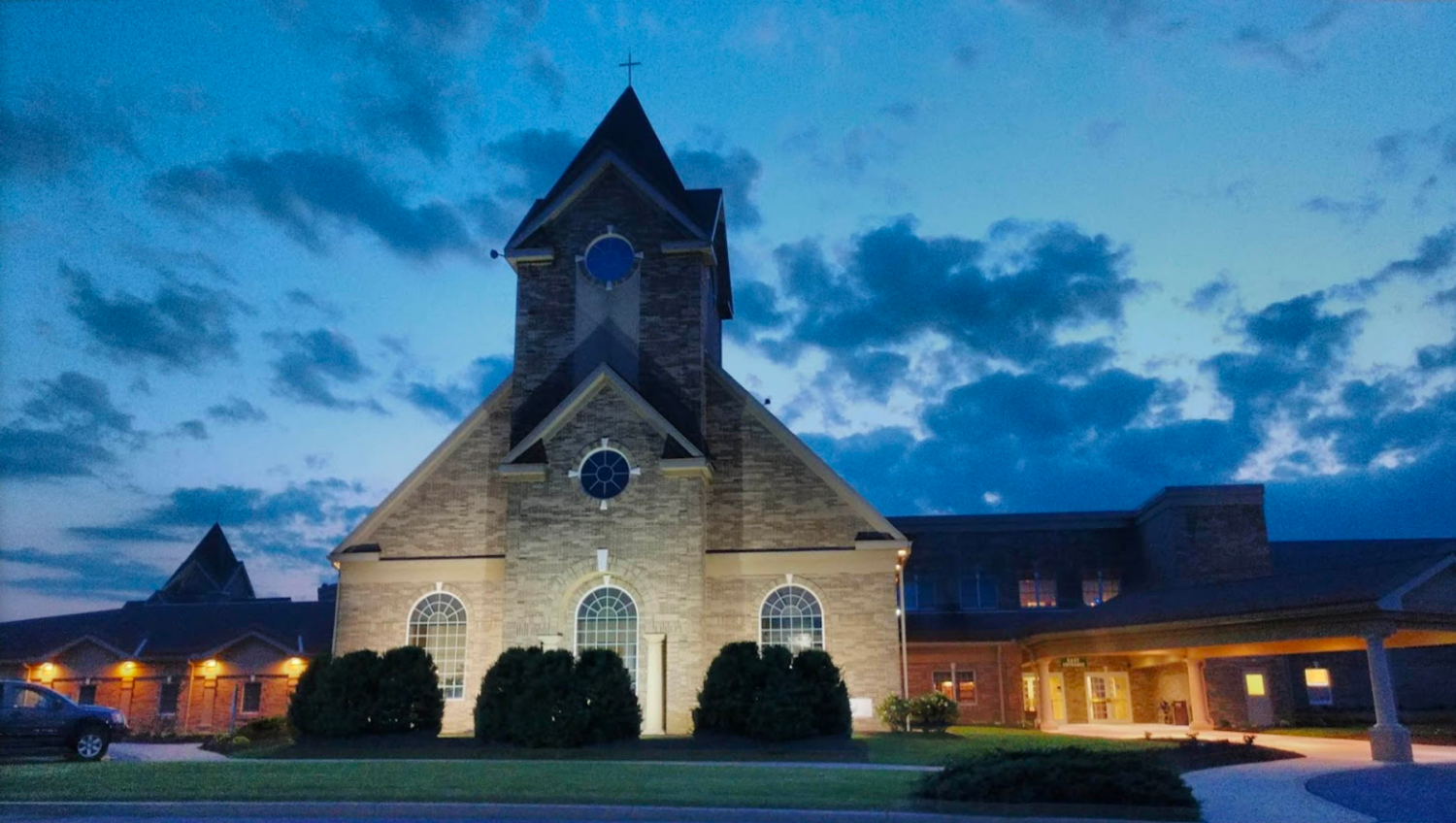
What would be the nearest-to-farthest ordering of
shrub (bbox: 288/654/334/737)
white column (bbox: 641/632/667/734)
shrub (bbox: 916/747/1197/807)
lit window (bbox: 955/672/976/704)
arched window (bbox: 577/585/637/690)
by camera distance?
shrub (bbox: 916/747/1197/807) → shrub (bbox: 288/654/334/737) → white column (bbox: 641/632/667/734) → arched window (bbox: 577/585/637/690) → lit window (bbox: 955/672/976/704)

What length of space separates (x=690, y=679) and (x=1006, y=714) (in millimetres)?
15709

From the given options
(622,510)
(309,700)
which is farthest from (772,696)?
(309,700)

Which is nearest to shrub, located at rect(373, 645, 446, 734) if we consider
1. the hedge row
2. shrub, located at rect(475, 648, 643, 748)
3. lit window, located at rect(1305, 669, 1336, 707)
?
the hedge row

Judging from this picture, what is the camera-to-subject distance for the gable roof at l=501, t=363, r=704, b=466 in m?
26.5

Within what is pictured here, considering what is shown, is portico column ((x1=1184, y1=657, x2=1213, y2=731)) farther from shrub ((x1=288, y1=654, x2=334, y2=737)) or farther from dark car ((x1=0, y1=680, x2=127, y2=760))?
dark car ((x1=0, y1=680, x2=127, y2=760))

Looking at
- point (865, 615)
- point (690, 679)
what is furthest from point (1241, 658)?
point (690, 679)

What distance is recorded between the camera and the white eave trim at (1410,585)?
816 inches

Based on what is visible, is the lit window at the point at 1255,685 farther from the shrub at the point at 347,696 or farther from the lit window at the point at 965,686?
the shrub at the point at 347,696

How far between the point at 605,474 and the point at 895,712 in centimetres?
886

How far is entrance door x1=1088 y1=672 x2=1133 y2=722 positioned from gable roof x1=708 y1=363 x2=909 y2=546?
51.6ft

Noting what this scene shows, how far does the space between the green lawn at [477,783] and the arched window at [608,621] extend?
775 cm

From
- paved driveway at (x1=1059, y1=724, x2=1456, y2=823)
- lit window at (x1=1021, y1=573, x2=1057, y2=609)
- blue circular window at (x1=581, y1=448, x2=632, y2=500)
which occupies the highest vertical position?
blue circular window at (x1=581, y1=448, x2=632, y2=500)

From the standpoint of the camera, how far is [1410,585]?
21.0 meters

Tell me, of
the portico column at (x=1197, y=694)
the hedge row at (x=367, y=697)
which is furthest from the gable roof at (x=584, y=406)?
the portico column at (x=1197, y=694)
